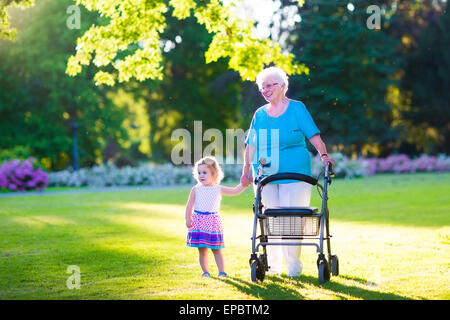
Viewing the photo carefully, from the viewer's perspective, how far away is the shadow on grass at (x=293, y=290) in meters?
5.76

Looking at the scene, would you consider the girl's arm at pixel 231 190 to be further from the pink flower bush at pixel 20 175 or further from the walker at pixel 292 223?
the pink flower bush at pixel 20 175

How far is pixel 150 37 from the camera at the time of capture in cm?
1074

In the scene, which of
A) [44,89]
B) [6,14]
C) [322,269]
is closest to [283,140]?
[322,269]

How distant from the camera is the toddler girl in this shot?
690 centimetres

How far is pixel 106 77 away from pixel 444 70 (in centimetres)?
3017

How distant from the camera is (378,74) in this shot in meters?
37.2

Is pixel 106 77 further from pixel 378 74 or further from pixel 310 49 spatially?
pixel 378 74

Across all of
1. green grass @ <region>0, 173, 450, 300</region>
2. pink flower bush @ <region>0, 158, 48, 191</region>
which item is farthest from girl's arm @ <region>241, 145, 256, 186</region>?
pink flower bush @ <region>0, 158, 48, 191</region>

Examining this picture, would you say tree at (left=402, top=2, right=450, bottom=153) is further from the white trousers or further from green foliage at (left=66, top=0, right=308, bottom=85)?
the white trousers

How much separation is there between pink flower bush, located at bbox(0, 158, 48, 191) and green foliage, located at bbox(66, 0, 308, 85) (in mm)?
13696

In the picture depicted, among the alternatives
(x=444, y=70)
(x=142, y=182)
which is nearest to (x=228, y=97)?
(x=444, y=70)

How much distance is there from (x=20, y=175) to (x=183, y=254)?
16299mm

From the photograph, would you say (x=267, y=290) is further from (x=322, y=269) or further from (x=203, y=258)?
(x=203, y=258)
